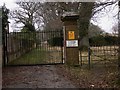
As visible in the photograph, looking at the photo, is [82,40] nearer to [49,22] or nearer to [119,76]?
[49,22]

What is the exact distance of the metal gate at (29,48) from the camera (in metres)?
15.6

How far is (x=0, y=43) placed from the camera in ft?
41.3

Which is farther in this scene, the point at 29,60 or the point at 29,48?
the point at 29,48

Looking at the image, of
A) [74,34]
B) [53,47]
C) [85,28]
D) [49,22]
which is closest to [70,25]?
[74,34]

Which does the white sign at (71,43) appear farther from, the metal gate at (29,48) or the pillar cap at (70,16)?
the metal gate at (29,48)

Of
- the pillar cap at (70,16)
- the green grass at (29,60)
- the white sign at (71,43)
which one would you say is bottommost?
the green grass at (29,60)

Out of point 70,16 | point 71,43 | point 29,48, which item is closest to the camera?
point 70,16

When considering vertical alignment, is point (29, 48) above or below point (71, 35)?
below

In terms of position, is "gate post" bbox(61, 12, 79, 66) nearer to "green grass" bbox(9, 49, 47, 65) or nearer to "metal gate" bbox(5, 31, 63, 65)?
"metal gate" bbox(5, 31, 63, 65)

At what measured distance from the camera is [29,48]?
2450 centimetres

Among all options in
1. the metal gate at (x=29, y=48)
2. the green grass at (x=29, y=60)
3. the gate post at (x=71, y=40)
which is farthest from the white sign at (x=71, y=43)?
the green grass at (x=29, y=60)

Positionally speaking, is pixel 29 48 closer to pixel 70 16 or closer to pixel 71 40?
pixel 71 40

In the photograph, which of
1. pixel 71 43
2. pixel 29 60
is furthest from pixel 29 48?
pixel 71 43

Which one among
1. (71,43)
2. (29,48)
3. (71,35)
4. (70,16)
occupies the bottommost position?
(29,48)
